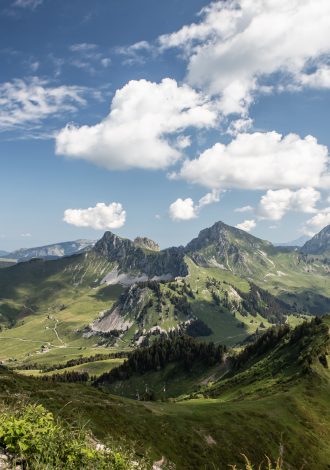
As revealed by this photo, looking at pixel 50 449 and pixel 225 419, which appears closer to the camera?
pixel 50 449

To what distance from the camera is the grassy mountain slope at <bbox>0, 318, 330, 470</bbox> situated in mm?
63916

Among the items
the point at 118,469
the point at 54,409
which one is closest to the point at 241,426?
the point at 54,409

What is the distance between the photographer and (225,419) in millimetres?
86750

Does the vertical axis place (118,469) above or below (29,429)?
below

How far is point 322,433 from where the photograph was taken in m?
98.1

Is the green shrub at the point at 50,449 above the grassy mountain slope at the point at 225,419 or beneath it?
above

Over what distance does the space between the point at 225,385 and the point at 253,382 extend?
1910cm

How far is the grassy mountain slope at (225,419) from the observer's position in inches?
2516

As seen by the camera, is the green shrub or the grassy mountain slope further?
the grassy mountain slope

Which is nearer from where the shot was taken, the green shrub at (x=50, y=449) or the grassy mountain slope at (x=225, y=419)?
the green shrub at (x=50, y=449)

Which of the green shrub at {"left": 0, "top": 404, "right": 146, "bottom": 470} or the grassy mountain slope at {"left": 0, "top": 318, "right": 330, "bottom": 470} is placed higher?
the green shrub at {"left": 0, "top": 404, "right": 146, "bottom": 470}

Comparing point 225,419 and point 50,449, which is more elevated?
point 50,449

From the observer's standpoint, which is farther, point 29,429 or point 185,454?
point 185,454

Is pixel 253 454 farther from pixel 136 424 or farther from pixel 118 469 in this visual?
pixel 118 469
